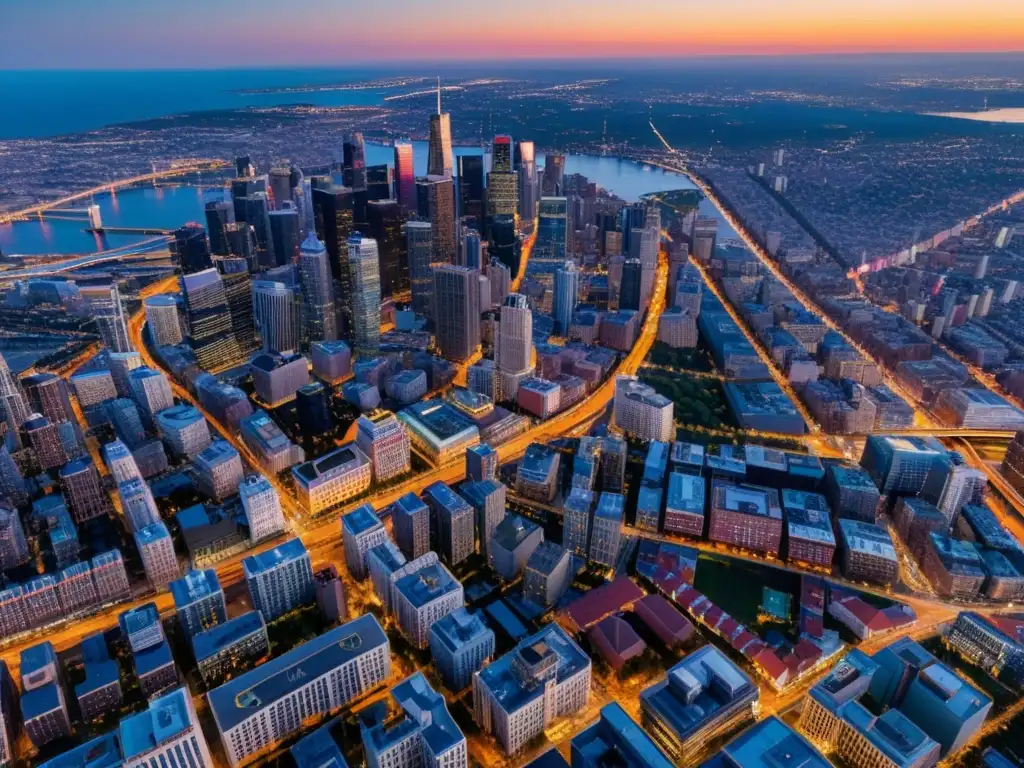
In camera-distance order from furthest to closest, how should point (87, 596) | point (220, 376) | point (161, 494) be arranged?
point (220, 376) < point (161, 494) < point (87, 596)

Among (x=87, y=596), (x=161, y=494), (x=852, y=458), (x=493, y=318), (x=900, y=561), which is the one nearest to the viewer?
(x=87, y=596)

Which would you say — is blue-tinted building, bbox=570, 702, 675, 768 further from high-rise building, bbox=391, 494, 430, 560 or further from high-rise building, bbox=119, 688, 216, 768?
high-rise building, bbox=119, 688, 216, 768

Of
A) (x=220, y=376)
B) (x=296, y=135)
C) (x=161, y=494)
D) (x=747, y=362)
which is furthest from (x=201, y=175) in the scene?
(x=747, y=362)

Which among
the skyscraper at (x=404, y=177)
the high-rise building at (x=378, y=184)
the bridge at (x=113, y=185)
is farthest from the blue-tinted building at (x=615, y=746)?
the bridge at (x=113, y=185)

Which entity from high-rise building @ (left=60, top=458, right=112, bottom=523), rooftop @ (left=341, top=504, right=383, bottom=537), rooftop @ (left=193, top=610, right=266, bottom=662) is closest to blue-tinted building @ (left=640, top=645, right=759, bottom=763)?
rooftop @ (left=341, top=504, right=383, bottom=537)

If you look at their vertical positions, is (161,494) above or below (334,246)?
below

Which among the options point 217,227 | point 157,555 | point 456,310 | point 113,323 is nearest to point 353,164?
point 217,227

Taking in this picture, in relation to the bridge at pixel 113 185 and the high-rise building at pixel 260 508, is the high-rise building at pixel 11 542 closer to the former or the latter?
the high-rise building at pixel 260 508

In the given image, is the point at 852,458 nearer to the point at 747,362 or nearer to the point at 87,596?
the point at 747,362
